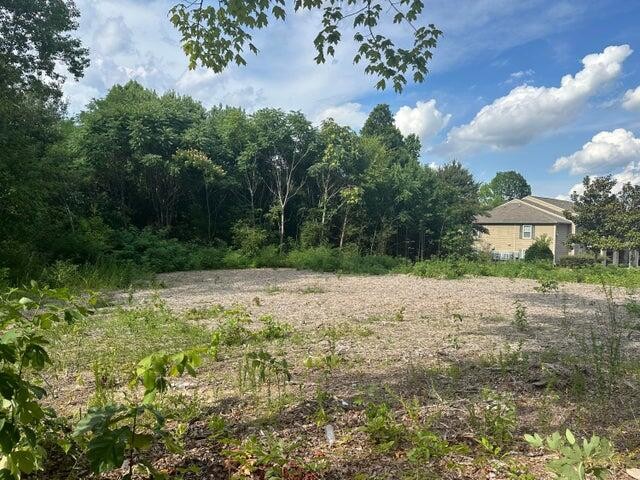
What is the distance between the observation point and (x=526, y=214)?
1330 inches

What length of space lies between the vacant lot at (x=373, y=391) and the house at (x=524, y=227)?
28.5 m

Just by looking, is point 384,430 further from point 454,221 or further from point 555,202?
point 555,202

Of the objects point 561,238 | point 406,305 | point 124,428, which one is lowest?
point 406,305

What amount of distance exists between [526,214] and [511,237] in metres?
1.99

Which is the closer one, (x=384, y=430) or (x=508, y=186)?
(x=384, y=430)

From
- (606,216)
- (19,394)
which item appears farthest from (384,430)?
(606,216)

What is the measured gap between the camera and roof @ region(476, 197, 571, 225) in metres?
32.5

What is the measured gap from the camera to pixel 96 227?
12094mm

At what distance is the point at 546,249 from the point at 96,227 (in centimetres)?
2374

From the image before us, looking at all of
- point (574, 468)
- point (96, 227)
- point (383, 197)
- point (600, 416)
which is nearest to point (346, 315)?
point (600, 416)

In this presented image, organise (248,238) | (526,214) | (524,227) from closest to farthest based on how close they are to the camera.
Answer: (248,238) < (524,227) < (526,214)

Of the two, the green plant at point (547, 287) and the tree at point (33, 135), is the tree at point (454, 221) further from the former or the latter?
the tree at point (33, 135)

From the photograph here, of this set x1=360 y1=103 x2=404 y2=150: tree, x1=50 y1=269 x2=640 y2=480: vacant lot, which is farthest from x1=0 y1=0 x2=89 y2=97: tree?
x1=360 y1=103 x2=404 y2=150: tree

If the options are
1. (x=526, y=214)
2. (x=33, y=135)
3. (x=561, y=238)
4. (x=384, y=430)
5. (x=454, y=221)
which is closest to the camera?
(x=384, y=430)
